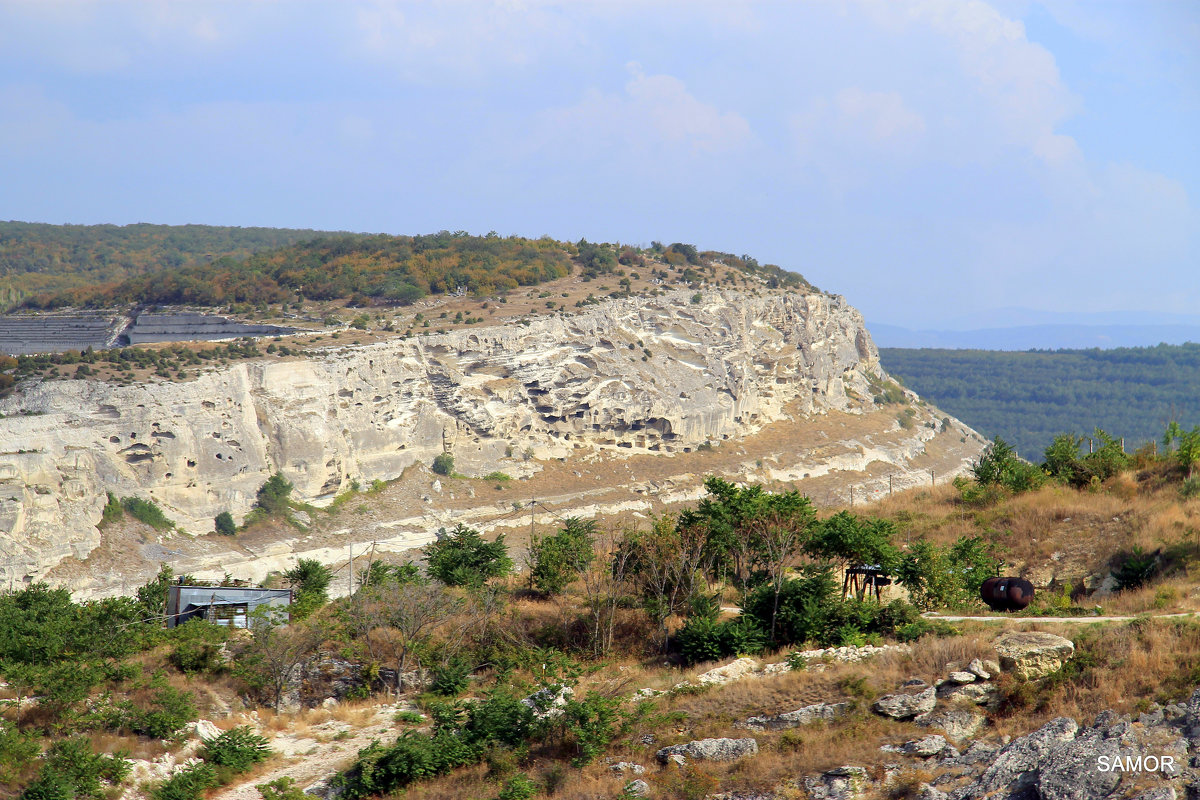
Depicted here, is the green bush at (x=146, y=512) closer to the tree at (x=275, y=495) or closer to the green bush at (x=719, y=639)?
the tree at (x=275, y=495)

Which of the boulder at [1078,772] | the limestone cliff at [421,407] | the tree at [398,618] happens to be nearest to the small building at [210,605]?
the tree at [398,618]

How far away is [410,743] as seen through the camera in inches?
485

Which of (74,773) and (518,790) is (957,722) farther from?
(74,773)

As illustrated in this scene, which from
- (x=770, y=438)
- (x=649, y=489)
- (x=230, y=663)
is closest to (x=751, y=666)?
(x=230, y=663)

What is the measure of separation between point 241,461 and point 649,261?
34.2 m

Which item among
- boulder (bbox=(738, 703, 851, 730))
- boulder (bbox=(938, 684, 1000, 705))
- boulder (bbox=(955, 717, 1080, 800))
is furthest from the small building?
boulder (bbox=(955, 717, 1080, 800))

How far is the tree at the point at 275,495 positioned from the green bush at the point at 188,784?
23137 mm

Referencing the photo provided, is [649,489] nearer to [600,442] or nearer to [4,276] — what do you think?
[600,442]

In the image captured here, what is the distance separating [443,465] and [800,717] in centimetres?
3082

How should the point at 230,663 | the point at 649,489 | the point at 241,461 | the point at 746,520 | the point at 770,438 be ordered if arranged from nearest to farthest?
the point at 230,663, the point at 746,520, the point at 241,461, the point at 649,489, the point at 770,438

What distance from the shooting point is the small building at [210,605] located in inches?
713

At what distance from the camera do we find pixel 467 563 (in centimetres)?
2119

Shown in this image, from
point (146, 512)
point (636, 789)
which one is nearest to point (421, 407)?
point (146, 512)

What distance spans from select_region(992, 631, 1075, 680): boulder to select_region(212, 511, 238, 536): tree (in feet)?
94.0
